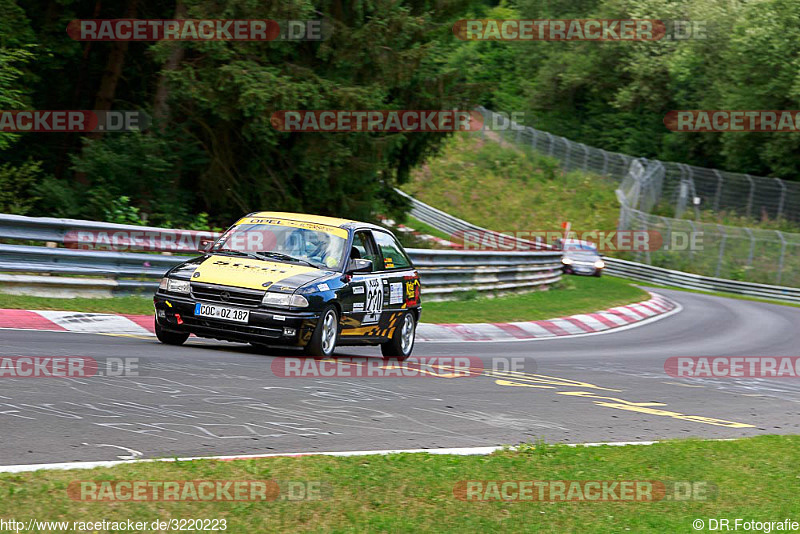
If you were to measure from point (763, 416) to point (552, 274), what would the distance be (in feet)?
65.9

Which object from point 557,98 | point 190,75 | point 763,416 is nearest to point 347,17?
point 190,75

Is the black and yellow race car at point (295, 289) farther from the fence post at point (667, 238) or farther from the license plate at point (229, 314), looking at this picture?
the fence post at point (667, 238)

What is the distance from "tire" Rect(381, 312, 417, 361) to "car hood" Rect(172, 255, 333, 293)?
6.10 ft

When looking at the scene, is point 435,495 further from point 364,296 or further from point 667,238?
point 667,238

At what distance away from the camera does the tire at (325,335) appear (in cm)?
1091

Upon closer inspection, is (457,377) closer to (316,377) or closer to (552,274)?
(316,377)

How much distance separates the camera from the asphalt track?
6516 mm
